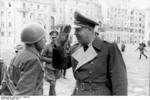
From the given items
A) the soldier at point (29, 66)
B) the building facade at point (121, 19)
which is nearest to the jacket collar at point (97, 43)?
the soldier at point (29, 66)

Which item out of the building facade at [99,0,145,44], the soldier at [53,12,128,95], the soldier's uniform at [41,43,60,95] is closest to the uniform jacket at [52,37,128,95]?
the soldier at [53,12,128,95]

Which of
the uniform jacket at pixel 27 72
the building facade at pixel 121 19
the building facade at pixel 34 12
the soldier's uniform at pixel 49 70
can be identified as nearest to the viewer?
the uniform jacket at pixel 27 72

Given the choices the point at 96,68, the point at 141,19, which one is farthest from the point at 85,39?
the point at 141,19

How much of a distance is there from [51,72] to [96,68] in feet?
8.48

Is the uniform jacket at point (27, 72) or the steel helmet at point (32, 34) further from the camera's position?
the steel helmet at point (32, 34)

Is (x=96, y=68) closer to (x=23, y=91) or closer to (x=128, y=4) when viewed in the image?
(x=23, y=91)

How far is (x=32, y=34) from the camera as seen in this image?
1885 millimetres

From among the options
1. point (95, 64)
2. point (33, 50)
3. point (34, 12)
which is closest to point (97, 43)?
point (95, 64)

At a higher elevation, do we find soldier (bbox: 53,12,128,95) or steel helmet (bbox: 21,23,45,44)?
steel helmet (bbox: 21,23,45,44)

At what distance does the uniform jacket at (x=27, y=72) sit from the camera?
1691mm

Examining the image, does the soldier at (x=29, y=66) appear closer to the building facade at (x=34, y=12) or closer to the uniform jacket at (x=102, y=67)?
the uniform jacket at (x=102, y=67)

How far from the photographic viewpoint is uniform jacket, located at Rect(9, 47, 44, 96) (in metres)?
1.69

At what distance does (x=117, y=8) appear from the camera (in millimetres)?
6086

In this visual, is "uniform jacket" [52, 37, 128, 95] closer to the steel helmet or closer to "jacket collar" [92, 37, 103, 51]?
"jacket collar" [92, 37, 103, 51]
